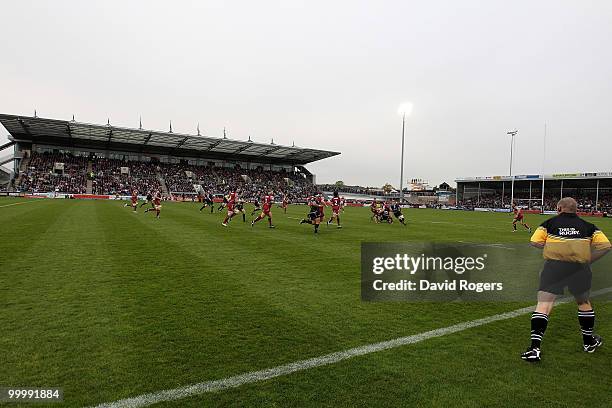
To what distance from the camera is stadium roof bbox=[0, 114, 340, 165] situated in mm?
52156

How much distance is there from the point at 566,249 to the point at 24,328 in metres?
6.53

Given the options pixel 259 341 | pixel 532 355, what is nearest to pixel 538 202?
pixel 532 355

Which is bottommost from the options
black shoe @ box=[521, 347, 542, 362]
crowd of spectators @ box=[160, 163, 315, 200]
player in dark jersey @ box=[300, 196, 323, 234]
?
black shoe @ box=[521, 347, 542, 362]

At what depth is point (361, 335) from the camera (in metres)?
4.77

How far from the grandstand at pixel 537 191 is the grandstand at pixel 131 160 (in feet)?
99.4

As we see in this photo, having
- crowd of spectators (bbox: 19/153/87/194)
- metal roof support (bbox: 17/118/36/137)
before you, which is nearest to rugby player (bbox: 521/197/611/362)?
metal roof support (bbox: 17/118/36/137)

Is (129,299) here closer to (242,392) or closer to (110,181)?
(242,392)

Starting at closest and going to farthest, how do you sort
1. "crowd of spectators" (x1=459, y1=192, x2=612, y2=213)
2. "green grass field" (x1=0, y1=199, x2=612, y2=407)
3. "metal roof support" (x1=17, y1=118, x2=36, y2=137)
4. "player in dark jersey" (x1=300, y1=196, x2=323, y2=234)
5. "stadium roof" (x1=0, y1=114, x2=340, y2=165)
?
"green grass field" (x1=0, y1=199, x2=612, y2=407)
"player in dark jersey" (x1=300, y1=196, x2=323, y2=234)
"metal roof support" (x1=17, y1=118, x2=36, y2=137)
"stadium roof" (x1=0, y1=114, x2=340, y2=165)
"crowd of spectators" (x1=459, y1=192, x2=612, y2=213)

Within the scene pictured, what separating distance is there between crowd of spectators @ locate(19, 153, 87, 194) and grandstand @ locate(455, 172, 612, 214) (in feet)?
219

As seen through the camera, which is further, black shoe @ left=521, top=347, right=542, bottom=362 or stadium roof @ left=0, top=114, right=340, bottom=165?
stadium roof @ left=0, top=114, right=340, bottom=165

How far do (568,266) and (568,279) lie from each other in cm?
15

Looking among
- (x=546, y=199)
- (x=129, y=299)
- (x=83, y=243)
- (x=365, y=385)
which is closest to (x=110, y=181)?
(x=83, y=243)

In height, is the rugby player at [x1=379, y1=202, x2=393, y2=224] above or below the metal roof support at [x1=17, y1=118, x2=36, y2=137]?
below

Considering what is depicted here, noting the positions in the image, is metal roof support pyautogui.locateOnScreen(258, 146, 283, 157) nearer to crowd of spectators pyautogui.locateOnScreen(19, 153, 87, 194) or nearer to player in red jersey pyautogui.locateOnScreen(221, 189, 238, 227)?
crowd of spectators pyautogui.locateOnScreen(19, 153, 87, 194)
